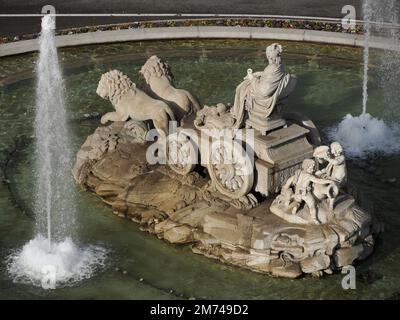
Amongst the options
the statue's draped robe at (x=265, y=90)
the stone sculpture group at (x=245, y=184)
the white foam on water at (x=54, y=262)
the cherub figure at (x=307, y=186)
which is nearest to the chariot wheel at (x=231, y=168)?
the stone sculpture group at (x=245, y=184)

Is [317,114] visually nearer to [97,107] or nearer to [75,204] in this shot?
[97,107]

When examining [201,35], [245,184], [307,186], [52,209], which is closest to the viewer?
[307,186]

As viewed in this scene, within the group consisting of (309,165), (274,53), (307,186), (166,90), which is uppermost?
(274,53)

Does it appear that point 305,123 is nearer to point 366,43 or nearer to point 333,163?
point 333,163

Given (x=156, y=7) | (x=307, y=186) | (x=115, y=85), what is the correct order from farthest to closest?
1. (x=156, y=7)
2. (x=115, y=85)
3. (x=307, y=186)

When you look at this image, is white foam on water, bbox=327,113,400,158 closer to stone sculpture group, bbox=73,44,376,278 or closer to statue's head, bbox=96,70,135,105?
stone sculpture group, bbox=73,44,376,278

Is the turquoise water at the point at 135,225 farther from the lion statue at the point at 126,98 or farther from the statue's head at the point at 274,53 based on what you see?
the statue's head at the point at 274,53

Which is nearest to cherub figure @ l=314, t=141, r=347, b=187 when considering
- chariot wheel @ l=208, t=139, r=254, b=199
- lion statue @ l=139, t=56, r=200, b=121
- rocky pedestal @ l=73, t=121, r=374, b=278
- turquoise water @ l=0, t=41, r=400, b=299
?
rocky pedestal @ l=73, t=121, r=374, b=278

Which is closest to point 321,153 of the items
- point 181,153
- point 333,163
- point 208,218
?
point 333,163
